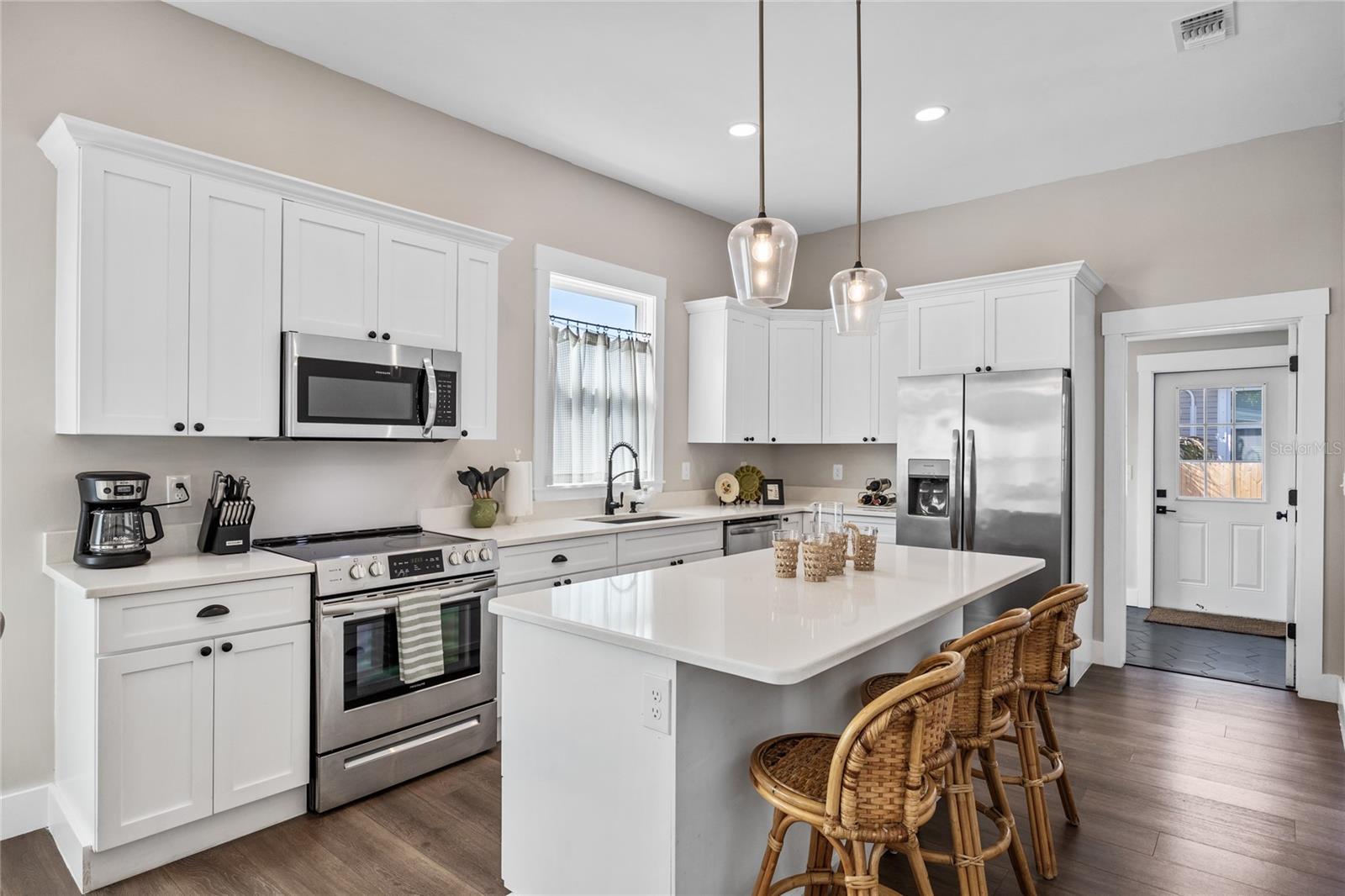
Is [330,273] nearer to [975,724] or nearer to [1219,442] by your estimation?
[975,724]

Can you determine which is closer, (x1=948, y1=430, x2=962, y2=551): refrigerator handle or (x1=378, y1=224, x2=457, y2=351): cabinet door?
(x1=378, y1=224, x2=457, y2=351): cabinet door

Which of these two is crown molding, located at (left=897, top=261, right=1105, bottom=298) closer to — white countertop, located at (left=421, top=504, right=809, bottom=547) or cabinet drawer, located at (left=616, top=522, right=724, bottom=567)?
white countertop, located at (left=421, top=504, right=809, bottom=547)

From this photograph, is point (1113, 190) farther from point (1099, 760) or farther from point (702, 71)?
point (1099, 760)

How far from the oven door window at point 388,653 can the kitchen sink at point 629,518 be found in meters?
1.21

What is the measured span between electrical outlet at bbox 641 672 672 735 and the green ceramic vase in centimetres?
221

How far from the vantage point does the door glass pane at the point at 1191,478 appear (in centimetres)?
603

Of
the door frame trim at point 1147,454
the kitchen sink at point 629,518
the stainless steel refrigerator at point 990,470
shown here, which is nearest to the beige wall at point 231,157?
the kitchen sink at point 629,518

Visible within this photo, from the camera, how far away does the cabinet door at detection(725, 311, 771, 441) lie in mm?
5203

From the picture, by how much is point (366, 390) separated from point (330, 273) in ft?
1.60

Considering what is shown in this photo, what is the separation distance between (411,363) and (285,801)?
1.77 metres

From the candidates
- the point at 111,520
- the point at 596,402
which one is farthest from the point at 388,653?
the point at 596,402

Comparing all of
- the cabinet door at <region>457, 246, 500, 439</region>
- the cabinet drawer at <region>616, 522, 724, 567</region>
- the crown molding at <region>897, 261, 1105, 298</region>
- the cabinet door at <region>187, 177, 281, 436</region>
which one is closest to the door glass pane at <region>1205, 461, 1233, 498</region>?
the crown molding at <region>897, 261, 1105, 298</region>

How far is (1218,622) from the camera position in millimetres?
5754

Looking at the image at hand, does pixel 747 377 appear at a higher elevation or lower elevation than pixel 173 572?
higher
